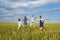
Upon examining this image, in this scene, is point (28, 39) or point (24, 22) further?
point (24, 22)

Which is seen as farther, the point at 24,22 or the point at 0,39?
the point at 24,22

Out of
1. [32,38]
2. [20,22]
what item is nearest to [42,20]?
[20,22]

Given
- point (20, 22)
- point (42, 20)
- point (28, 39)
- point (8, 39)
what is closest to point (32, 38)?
point (28, 39)

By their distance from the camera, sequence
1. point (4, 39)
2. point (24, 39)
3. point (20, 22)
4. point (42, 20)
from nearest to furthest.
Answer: point (24, 39), point (4, 39), point (42, 20), point (20, 22)

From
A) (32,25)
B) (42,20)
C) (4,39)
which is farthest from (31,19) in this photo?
(4,39)

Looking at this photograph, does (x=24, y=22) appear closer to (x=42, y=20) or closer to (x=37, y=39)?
(x=42, y=20)

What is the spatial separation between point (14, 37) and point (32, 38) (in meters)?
0.80

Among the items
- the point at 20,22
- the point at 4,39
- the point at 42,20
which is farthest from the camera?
the point at 20,22

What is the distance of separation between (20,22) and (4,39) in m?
10.7

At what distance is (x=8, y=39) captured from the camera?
996 cm

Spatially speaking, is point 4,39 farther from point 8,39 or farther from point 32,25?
point 32,25

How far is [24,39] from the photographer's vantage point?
9484 mm

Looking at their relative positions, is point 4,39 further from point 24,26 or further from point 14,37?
point 24,26

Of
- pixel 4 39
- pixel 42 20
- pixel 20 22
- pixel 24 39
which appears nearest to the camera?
pixel 24 39
